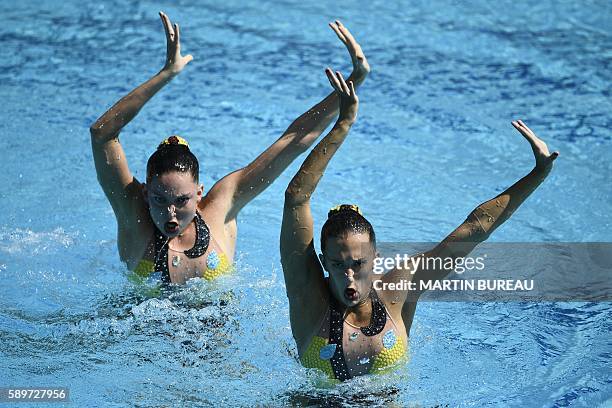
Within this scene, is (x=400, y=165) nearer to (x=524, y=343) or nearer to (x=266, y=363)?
(x=524, y=343)

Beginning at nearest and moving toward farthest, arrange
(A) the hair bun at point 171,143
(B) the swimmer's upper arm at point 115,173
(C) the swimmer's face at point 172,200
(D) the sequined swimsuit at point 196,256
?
1. (C) the swimmer's face at point 172,200
2. (B) the swimmer's upper arm at point 115,173
3. (A) the hair bun at point 171,143
4. (D) the sequined swimsuit at point 196,256

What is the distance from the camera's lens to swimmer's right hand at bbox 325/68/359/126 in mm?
4012

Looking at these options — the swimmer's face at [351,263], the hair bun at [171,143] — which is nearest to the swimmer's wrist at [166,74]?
the hair bun at [171,143]

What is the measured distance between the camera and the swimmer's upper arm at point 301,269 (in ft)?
13.3

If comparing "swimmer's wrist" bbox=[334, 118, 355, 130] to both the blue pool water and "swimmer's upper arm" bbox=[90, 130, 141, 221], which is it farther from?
"swimmer's upper arm" bbox=[90, 130, 141, 221]

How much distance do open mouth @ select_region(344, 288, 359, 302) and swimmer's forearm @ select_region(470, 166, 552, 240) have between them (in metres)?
0.65

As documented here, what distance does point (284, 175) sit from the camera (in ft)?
25.6

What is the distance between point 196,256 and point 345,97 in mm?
1635

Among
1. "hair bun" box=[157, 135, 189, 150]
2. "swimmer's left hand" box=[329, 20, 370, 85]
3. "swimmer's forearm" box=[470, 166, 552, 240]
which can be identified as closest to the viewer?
"swimmer's forearm" box=[470, 166, 552, 240]

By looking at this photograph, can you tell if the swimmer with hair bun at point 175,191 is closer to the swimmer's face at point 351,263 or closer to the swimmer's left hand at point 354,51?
the swimmer's left hand at point 354,51

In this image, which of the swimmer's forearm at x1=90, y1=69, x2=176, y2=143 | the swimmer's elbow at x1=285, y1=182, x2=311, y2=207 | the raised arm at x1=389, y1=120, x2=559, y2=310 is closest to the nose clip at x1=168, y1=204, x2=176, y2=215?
the swimmer's forearm at x1=90, y1=69, x2=176, y2=143

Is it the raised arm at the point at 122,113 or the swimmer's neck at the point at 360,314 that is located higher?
the raised arm at the point at 122,113

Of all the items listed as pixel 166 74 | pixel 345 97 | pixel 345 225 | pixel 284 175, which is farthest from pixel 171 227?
pixel 284 175

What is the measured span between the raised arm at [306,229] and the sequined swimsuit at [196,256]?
107 centimetres
